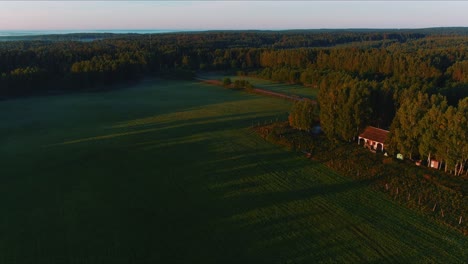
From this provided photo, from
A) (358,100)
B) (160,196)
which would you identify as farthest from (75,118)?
(358,100)

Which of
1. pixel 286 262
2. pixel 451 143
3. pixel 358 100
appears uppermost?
pixel 358 100

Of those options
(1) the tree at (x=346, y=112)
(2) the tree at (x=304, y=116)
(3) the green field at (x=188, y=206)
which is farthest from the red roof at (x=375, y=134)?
(3) the green field at (x=188, y=206)

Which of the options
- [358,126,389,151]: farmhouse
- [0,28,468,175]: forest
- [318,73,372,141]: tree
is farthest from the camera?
[318,73,372,141]: tree

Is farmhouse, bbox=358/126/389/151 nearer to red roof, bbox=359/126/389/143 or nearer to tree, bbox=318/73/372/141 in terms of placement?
red roof, bbox=359/126/389/143

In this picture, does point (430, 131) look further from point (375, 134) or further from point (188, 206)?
point (188, 206)

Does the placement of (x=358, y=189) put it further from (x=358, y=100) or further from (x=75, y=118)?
(x=75, y=118)

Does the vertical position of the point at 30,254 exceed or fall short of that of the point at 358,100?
it falls short

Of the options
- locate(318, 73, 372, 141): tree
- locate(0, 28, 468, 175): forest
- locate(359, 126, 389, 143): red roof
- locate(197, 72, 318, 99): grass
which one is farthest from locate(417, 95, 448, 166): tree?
locate(197, 72, 318, 99): grass
